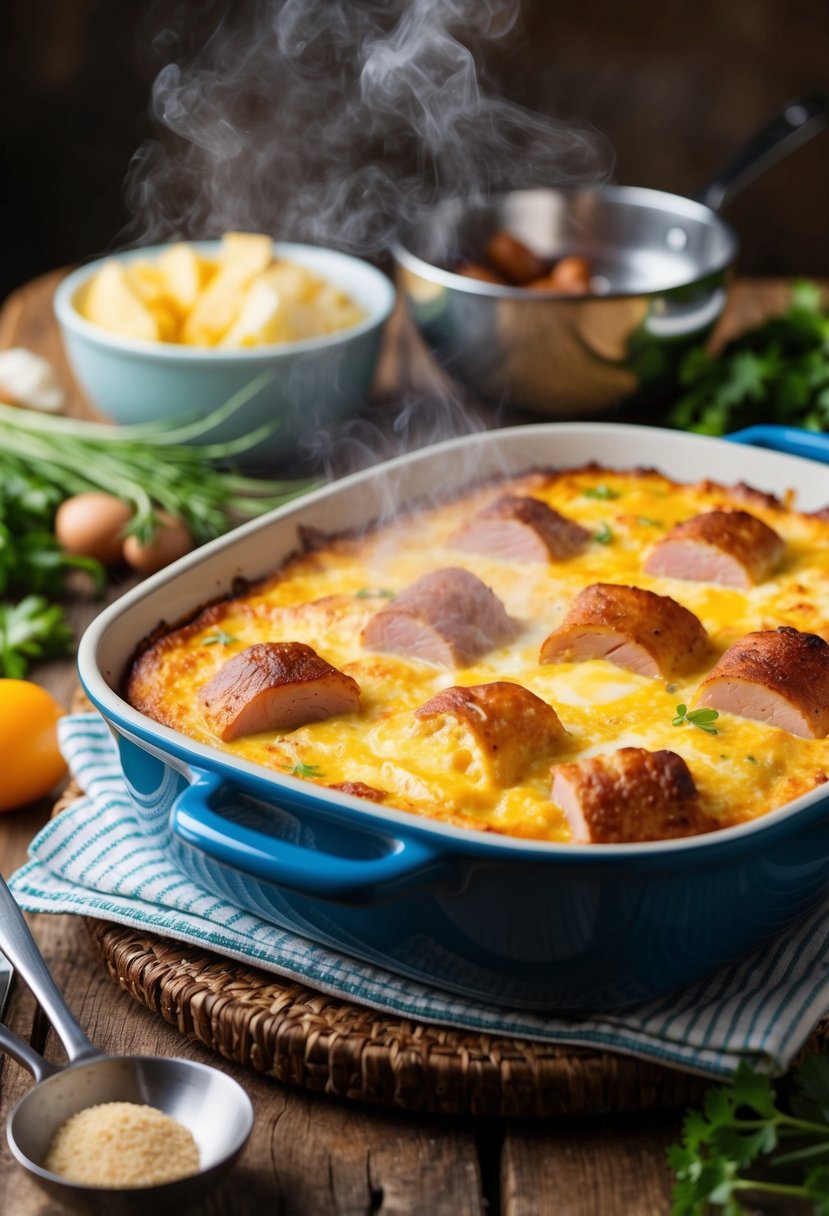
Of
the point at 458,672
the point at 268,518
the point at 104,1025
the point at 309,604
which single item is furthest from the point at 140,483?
the point at 104,1025

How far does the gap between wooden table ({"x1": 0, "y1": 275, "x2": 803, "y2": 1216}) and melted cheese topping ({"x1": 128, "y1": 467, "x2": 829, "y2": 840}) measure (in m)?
0.45

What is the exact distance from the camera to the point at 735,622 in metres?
2.78

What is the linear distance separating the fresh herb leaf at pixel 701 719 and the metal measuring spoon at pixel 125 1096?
93 cm

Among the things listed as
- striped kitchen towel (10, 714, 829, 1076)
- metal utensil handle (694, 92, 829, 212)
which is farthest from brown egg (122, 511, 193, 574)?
metal utensil handle (694, 92, 829, 212)

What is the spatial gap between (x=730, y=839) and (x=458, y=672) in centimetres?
76

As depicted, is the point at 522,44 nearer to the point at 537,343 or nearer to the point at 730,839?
the point at 537,343

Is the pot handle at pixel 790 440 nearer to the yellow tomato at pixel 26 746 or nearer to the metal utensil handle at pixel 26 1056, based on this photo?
the yellow tomato at pixel 26 746

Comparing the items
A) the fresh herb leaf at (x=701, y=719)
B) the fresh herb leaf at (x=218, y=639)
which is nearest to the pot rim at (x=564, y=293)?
the fresh herb leaf at (x=218, y=639)

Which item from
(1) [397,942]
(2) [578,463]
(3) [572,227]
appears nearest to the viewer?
(1) [397,942]

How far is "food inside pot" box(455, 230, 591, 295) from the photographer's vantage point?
432 cm

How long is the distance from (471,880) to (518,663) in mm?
699

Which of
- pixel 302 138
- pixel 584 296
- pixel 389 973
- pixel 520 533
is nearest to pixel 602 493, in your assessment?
pixel 520 533

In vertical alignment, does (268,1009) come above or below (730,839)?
below

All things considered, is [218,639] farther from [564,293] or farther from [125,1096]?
[564,293]
